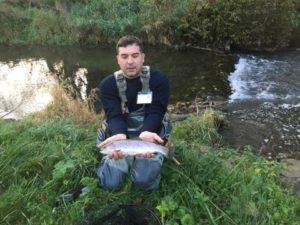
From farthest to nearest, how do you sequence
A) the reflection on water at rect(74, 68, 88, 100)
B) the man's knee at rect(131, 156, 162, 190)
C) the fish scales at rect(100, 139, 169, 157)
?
the reflection on water at rect(74, 68, 88, 100) < the man's knee at rect(131, 156, 162, 190) < the fish scales at rect(100, 139, 169, 157)

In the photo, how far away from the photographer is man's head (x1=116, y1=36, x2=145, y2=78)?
4078 millimetres

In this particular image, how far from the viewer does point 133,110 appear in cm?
433

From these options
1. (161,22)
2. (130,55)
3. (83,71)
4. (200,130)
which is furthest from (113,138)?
(161,22)

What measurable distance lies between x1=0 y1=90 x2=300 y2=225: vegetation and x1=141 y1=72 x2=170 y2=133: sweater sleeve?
1.79ft

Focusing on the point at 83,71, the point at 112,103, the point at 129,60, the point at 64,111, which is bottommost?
the point at 83,71

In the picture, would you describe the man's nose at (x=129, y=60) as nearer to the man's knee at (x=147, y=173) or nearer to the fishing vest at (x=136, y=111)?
the fishing vest at (x=136, y=111)

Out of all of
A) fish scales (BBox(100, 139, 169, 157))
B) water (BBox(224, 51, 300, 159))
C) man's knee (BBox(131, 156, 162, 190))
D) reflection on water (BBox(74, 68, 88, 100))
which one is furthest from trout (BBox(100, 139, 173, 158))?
reflection on water (BBox(74, 68, 88, 100))

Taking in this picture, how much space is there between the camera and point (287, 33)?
1501 cm

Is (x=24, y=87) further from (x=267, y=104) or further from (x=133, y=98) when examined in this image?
(x=133, y=98)

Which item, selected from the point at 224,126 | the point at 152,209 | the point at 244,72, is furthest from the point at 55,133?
the point at 244,72

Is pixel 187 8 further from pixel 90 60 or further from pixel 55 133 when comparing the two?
pixel 55 133

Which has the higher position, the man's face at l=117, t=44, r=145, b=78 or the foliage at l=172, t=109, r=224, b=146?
the man's face at l=117, t=44, r=145, b=78

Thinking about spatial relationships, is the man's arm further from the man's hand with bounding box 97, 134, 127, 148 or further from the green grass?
the green grass

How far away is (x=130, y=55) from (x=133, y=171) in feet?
3.69
